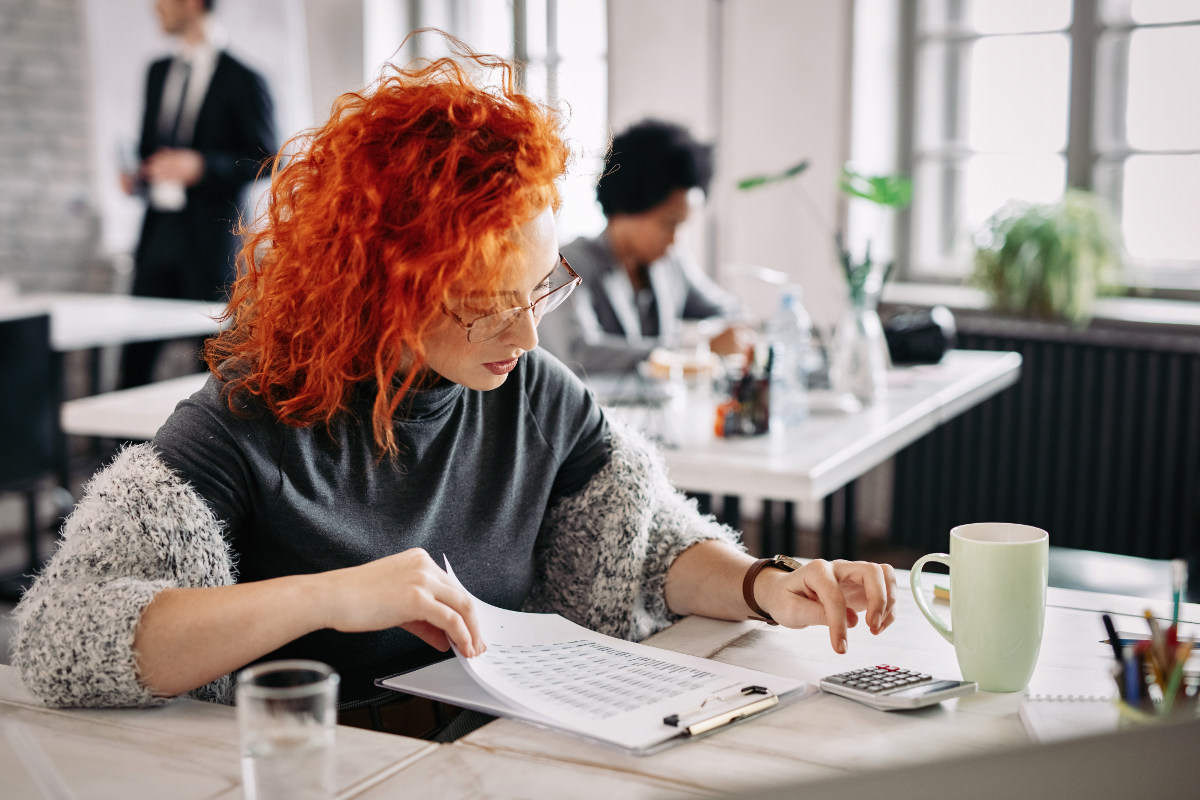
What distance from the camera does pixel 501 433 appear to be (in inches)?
49.9

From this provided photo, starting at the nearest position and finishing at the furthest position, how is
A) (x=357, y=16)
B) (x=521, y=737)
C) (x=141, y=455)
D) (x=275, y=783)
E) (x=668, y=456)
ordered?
(x=275, y=783)
(x=521, y=737)
(x=141, y=455)
(x=668, y=456)
(x=357, y=16)

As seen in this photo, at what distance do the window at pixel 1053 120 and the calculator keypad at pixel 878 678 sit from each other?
291cm

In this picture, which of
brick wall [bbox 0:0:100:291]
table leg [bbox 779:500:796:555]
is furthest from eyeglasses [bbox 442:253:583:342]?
brick wall [bbox 0:0:100:291]

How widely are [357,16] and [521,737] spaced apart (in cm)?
449

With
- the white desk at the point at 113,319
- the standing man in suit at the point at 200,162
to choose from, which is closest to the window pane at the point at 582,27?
the standing man in suit at the point at 200,162

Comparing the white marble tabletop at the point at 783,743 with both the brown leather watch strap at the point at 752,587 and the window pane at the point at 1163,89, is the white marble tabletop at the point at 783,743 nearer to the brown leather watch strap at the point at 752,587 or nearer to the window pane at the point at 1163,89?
the brown leather watch strap at the point at 752,587

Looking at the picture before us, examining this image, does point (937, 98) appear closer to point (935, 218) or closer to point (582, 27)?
point (935, 218)

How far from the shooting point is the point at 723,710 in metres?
0.89

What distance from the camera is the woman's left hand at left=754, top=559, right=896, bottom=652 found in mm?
1038

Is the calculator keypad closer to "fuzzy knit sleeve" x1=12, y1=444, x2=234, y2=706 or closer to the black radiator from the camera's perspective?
"fuzzy knit sleeve" x1=12, y1=444, x2=234, y2=706

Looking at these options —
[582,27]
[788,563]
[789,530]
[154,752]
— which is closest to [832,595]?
[788,563]

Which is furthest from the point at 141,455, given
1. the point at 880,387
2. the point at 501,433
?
the point at 880,387

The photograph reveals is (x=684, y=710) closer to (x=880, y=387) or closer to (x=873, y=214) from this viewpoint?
(x=880, y=387)

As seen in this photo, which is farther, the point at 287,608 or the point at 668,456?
the point at 668,456
